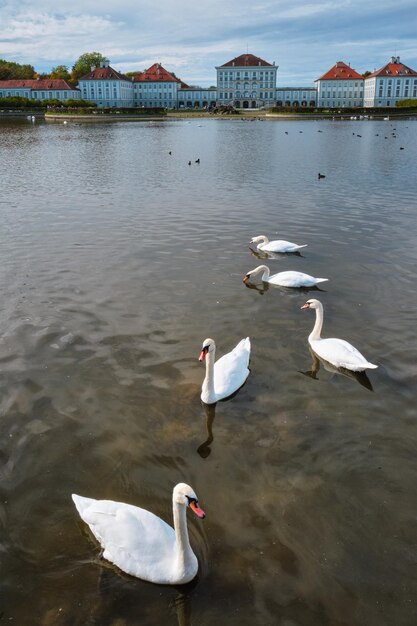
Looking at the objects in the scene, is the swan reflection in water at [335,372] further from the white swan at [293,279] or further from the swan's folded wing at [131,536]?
the swan's folded wing at [131,536]

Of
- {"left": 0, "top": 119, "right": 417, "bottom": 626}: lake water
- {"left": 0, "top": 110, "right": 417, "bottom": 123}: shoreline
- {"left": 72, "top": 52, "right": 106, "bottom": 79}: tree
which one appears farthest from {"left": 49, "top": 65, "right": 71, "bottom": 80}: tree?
{"left": 0, "top": 119, "right": 417, "bottom": 626}: lake water

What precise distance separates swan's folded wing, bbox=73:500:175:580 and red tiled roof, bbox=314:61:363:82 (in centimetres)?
17362

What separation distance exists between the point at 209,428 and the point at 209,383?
59cm

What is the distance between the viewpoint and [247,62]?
527 ft

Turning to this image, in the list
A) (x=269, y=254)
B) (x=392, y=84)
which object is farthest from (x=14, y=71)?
(x=269, y=254)

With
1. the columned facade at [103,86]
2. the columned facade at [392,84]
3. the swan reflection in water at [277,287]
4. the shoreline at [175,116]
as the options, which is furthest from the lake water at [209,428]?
the columned facade at [392,84]

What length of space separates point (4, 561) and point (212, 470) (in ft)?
7.24

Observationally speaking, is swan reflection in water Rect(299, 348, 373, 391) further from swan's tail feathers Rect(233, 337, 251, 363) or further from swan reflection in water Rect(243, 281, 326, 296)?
swan reflection in water Rect(243, 281, 326, 296)

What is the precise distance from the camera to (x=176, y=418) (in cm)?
669

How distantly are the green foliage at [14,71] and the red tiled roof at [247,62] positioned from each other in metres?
61.2

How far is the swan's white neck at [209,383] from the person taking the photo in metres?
6.75

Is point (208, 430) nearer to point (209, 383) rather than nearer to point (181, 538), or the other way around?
point (209, 383)

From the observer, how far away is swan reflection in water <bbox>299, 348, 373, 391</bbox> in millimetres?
7469

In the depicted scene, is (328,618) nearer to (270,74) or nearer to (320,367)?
(320,367)
